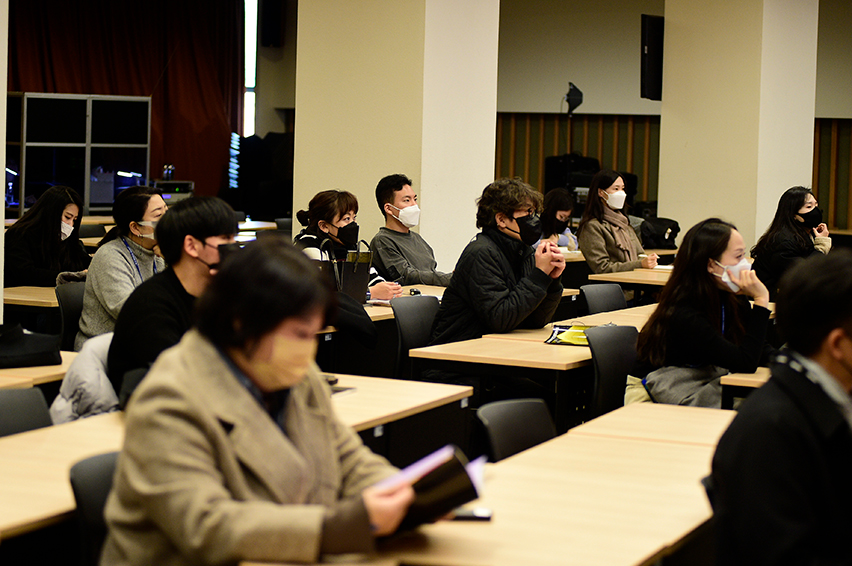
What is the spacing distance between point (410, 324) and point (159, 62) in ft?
28.4

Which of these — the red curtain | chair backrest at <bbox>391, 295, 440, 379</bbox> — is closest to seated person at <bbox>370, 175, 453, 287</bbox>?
chair backrest at <bbox>391, 295, 440, 379</bbox>

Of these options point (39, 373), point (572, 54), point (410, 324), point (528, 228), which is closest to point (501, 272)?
point (528, 228)

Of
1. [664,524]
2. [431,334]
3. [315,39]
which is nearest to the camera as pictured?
[664,524]

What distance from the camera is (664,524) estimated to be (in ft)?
6.68

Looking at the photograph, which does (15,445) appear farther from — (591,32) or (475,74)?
(591,32)

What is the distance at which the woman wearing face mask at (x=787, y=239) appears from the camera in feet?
21.3

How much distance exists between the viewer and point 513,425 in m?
2.68

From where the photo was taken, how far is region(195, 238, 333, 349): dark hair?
5.28 ft

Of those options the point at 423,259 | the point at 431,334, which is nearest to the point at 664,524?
the point at 431,334

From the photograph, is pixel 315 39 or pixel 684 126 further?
pixel 684 126

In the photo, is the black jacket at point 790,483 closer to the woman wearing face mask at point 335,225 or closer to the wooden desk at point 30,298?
the woman wearing face mask at point 335,225

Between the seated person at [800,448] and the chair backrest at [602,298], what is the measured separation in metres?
3.61

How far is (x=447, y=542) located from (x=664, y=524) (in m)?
0.48

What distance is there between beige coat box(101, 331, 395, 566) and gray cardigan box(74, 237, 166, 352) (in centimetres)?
254
